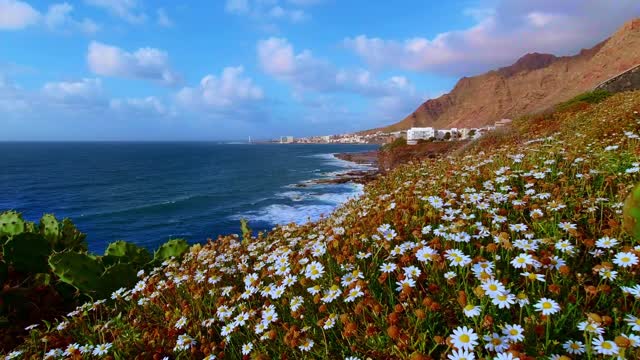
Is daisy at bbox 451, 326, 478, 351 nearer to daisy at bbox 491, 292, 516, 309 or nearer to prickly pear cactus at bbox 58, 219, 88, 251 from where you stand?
daisy at bbox 491, 292, 516, 309

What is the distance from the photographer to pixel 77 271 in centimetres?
517

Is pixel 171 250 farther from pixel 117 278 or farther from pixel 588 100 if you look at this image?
pixel 588 100

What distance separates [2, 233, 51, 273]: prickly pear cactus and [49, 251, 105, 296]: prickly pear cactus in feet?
3.18

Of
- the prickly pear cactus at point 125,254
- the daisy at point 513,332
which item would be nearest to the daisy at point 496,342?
the daisy at point 513,332

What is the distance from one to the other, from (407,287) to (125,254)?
18.4 ft

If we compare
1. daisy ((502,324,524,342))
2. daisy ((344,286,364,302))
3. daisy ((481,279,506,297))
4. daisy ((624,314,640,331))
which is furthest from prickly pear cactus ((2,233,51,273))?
daisy ((624,314,640,331))

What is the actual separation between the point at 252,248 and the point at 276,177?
64248 millimetres

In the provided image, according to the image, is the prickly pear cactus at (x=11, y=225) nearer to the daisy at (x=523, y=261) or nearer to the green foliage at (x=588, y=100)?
the daisy at (x=523, y=261)

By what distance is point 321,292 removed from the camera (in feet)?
10.6

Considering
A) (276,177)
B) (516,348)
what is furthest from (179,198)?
(516,348)

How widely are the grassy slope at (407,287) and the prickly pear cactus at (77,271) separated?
64cm

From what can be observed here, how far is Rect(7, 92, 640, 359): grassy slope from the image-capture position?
7.84 feet

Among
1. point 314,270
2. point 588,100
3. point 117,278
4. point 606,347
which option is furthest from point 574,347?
point 588,100

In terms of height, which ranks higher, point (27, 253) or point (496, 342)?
point (496, 342)
